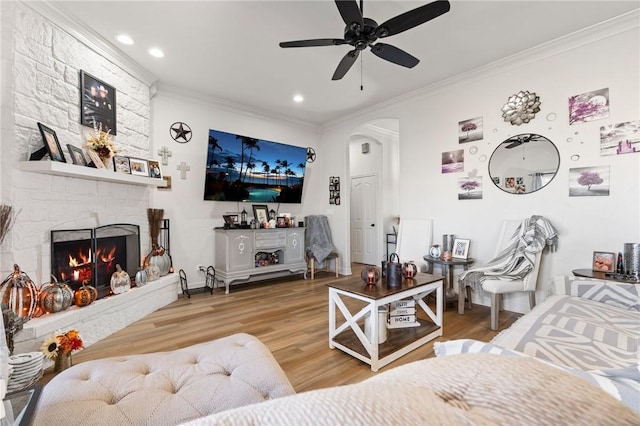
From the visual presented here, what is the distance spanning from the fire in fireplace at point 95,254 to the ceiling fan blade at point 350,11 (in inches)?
113

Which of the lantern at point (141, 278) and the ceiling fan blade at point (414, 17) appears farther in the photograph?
Answer: the lantern at point (141, 278)

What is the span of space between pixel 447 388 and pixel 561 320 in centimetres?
187

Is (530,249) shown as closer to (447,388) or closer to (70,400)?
(447,388)

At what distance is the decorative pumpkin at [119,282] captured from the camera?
2.79 meters

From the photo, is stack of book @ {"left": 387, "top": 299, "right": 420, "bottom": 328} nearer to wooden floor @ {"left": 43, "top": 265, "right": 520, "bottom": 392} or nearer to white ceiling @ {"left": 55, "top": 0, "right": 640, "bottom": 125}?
wooden floor @ {"left": 43, "top": 265, "right": 520, "bottom": 392}

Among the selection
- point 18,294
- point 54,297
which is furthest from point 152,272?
point 18,294

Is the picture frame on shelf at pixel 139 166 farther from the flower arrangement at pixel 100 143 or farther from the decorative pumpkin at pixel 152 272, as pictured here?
the decorative pumpkin at pixel 152 272

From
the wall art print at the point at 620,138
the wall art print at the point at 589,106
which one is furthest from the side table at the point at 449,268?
the wall art print at the point at 589,106

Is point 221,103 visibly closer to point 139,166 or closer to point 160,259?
point 139,166

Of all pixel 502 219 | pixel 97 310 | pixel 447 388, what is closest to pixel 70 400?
pixel 447 388

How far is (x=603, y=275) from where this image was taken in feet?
7.75

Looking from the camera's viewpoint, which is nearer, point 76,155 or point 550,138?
point 76,155

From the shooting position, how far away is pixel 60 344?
1967 mm

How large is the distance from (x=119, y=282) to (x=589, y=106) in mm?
4914
